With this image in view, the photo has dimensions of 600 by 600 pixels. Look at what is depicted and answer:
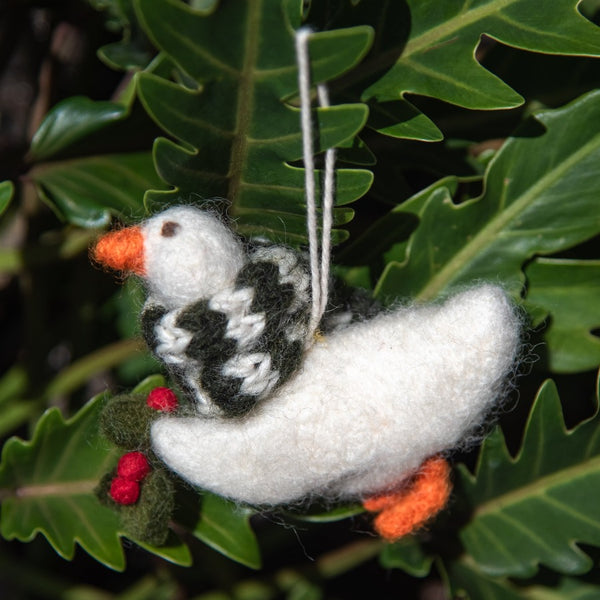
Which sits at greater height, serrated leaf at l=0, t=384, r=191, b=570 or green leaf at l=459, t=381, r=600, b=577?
serrated leaf at l=0, t=384, r=191, b=570

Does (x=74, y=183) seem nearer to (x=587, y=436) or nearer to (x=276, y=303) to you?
(x=276, y=303)

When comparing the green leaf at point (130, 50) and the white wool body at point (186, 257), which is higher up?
the green leaf at point (130, 50)

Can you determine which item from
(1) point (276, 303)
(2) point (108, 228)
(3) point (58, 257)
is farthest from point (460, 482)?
(3) point (58, 257)

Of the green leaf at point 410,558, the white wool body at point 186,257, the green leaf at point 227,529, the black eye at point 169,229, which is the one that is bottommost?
the green leaf at point 410,558

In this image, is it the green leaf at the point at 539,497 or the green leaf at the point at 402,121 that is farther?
the green leaf at the point at 539,497

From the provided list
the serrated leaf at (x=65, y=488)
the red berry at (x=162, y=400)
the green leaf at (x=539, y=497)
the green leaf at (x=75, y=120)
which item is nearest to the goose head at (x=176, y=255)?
the red berry at (x=162, y=400)

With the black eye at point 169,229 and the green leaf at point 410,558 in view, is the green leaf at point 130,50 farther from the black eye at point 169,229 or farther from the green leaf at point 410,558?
the green leaf at point 410,558

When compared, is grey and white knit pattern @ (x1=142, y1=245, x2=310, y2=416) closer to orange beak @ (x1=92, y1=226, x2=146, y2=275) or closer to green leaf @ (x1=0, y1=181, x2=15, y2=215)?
orange beak @ (x1=92, y1=226, x2=146, y2=275)

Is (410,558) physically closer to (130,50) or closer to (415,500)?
(415,500)

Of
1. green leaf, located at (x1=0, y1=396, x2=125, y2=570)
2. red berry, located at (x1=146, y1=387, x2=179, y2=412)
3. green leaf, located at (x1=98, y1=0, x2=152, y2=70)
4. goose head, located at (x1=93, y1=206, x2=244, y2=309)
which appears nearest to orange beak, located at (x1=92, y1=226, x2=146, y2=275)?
goose head, located at (x1=93, y1=206, x2=244, y2=309)
